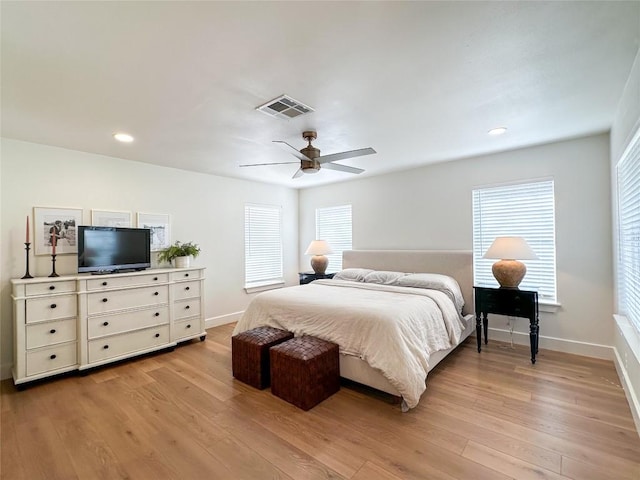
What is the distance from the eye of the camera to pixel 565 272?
3.53 meters

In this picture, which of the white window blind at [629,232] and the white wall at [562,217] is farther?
the white wall at [562,217]

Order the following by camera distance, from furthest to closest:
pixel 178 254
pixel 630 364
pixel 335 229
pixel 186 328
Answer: pixel 335 229 → pixel 178 254 → pixel 186 328 → pixel 630 364

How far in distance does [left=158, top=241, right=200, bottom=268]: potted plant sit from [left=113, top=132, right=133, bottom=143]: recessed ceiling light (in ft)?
5.05

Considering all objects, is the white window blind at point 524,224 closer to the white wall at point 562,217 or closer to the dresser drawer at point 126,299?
the white wall at point 562,217

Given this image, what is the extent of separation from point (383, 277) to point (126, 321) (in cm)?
333

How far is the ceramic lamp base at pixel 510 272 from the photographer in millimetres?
3459

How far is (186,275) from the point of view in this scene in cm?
415

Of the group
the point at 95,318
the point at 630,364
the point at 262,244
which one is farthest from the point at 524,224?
the point at 95,318

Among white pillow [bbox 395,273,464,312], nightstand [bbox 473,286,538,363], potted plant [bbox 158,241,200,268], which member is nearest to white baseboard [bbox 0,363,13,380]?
potted plant [bbox 158,241,200,268]

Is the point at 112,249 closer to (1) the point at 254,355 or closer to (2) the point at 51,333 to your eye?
(2) the point at 51,333

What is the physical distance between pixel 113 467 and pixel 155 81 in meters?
2.60

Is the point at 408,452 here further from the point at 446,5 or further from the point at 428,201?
the point at 428,201

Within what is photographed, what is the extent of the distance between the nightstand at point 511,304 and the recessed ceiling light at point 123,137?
4373 mm

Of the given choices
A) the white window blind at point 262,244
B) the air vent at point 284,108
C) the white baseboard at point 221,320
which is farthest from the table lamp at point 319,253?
the air vent at point 284,108
